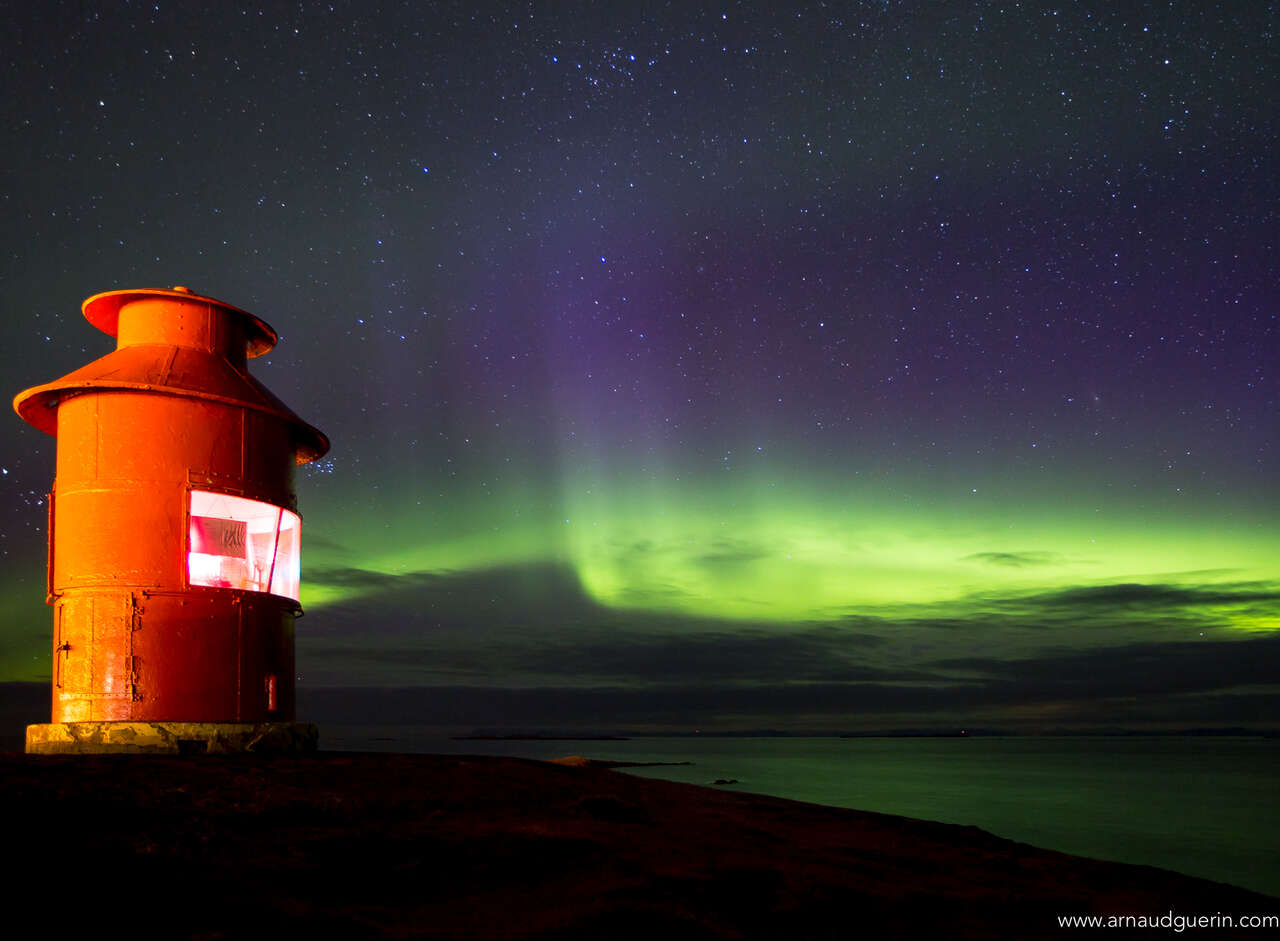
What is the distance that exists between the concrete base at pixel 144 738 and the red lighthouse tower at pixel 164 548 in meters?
0.02

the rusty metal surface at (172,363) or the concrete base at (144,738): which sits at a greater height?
the rusty metal surface at (172,363)

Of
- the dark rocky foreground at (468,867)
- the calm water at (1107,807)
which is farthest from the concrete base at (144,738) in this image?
the calm water at (1107,807)

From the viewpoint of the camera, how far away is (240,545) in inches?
544

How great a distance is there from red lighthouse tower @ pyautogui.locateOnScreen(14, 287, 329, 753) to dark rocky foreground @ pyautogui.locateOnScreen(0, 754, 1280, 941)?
6.28ft

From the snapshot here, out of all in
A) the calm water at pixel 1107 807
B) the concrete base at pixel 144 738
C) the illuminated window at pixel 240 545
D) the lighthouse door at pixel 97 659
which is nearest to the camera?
the concrete base at pixel 144 738

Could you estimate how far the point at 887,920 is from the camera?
7.29 m

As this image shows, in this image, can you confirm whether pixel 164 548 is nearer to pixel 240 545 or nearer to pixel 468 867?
pixel 240 545

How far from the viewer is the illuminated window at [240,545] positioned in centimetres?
1333

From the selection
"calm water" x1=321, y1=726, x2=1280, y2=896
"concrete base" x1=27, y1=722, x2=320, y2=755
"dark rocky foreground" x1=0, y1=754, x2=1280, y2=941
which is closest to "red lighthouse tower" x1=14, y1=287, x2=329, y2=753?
"concrete base" x1=27, y1=722, x2=320, y2=755

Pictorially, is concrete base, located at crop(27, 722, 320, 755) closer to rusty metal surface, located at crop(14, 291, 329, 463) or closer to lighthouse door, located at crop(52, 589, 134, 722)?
lighthouse door, located at crop(52, 589, 134, 722)

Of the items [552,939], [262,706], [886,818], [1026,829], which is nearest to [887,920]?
[552,939]

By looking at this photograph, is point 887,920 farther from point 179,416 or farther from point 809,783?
point 809,783

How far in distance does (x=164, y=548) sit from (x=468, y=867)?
26.5 feet

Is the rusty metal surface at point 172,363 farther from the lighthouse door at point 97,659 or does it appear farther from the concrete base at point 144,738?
the concrete base at point 144,738
